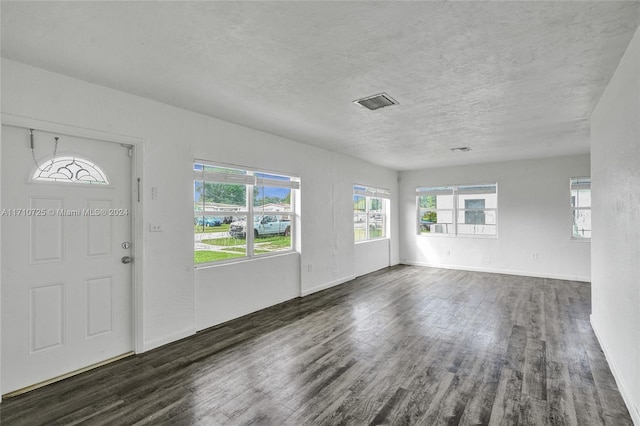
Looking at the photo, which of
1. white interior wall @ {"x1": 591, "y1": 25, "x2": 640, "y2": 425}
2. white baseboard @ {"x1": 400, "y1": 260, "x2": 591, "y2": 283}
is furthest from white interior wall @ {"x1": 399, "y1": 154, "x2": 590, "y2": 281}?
white interior wall @ {"x1": 591, "y1": 25, "x2": 640, "y2": 425}

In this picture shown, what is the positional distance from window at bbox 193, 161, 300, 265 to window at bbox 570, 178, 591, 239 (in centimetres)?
576

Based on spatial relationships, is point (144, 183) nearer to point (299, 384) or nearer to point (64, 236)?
point (64, 236)

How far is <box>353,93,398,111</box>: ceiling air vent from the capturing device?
3.15 m

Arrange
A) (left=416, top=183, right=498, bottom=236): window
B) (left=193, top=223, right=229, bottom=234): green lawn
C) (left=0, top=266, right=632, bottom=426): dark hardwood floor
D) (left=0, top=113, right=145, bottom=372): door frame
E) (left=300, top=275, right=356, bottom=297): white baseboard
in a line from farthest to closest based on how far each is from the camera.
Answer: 1. (left=416, top=183, right=498, bottom=236): window
2. (left=300, top=275, right=356, bottom=297): white baseboard
3. (left=193, top=223, right=229, bottom=234): green lawn
4. (left=0, top=113, right=145, bottom=372): door frame
5. (left=0, top=266, right=632, bottom=426): dark hardwood floor

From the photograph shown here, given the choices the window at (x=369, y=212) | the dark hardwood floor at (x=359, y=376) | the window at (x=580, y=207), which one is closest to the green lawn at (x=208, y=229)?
the dark hardwood floor at (x=359, y=376)

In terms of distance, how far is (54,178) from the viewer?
8.86 feet

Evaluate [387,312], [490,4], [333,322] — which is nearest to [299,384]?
[333,322]

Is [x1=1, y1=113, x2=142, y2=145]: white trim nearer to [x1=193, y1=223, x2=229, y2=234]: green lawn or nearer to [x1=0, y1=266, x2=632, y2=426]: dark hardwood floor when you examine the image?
[x1=193, y1=223, x2=229, y2=234]: green lawn

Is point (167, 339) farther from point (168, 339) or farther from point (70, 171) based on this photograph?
point (70, 171)

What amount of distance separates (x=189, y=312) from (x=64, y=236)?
1.46m

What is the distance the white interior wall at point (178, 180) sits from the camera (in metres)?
2.65

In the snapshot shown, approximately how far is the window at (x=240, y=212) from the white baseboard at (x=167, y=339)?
31.3 inches

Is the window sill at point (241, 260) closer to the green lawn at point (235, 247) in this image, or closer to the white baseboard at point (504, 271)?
the green lawn at point (235, 247)

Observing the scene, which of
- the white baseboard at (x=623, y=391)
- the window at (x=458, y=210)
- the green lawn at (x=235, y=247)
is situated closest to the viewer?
the white baseboard at (x=623, y=391)
